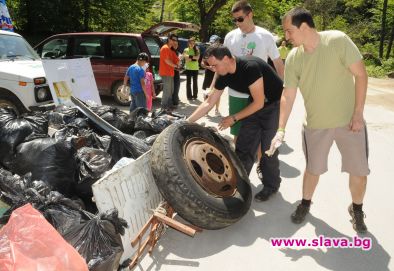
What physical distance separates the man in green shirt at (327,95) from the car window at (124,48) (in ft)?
20.2

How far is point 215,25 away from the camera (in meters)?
33.3

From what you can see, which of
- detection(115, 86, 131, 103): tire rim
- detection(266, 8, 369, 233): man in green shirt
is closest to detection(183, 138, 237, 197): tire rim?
detection(266, 8, 369, 233): man in green shirt

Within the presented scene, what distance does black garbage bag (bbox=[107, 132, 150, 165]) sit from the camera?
3773 mm

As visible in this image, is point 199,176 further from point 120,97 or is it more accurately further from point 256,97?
point 120,97

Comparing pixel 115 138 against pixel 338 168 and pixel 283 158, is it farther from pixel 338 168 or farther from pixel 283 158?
pixel 338 168

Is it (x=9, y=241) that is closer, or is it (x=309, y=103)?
(x=9, y=241)

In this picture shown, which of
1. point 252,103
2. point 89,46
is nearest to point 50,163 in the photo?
A: point 252,103

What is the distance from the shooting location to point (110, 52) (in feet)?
29.5

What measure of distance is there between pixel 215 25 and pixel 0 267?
33.1 meters

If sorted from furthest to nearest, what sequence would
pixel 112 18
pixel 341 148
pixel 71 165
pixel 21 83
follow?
1. pixel 112 18
2. pixel 21 83
3. pixel 71 165
4. pixel 341 148

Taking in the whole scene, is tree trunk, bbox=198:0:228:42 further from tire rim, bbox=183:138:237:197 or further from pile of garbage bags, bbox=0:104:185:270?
tire rim, bbox=183:138:237:197

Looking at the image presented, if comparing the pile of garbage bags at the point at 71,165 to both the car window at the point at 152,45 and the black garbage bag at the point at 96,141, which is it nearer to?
the black garbage bag at the point at 96,141

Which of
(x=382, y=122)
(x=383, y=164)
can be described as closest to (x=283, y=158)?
(x=383, y=164)

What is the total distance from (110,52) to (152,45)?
109 cm
